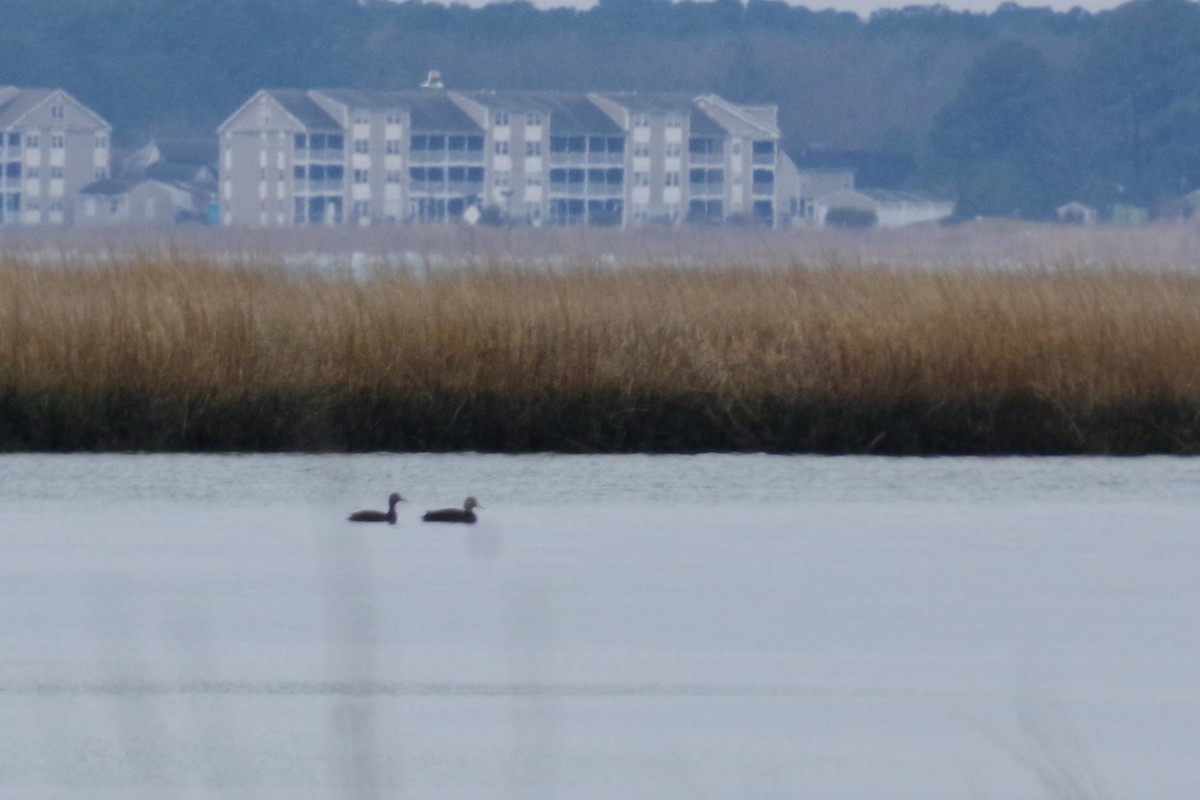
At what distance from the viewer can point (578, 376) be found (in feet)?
30.1

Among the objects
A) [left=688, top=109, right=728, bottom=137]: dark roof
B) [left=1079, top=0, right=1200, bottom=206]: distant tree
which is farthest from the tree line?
[left=688, top=109, right=728, bottom=137]: dark roof

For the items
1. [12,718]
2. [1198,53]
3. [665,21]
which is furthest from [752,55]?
[12,718]

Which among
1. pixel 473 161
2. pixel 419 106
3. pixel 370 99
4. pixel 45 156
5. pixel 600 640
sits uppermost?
pixel 370 99

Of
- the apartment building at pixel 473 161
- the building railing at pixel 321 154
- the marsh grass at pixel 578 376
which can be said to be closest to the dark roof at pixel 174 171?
the apartment building at pixel 473 161

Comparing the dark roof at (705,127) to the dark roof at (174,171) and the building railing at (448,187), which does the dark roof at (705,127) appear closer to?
the building railing at (448,187)

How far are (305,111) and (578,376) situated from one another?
63.7 metres

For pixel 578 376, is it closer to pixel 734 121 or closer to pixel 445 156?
pixel 445 156

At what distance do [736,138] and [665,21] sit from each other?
70.1ft

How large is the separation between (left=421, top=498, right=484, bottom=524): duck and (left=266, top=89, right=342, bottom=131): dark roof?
64478 mm

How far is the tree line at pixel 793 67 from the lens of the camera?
64.5 meters

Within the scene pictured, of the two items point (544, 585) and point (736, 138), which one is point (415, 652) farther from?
point (736, 138)

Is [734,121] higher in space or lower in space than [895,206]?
higher

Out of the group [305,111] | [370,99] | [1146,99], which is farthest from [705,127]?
[1146,99]

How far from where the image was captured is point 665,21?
297 feet
